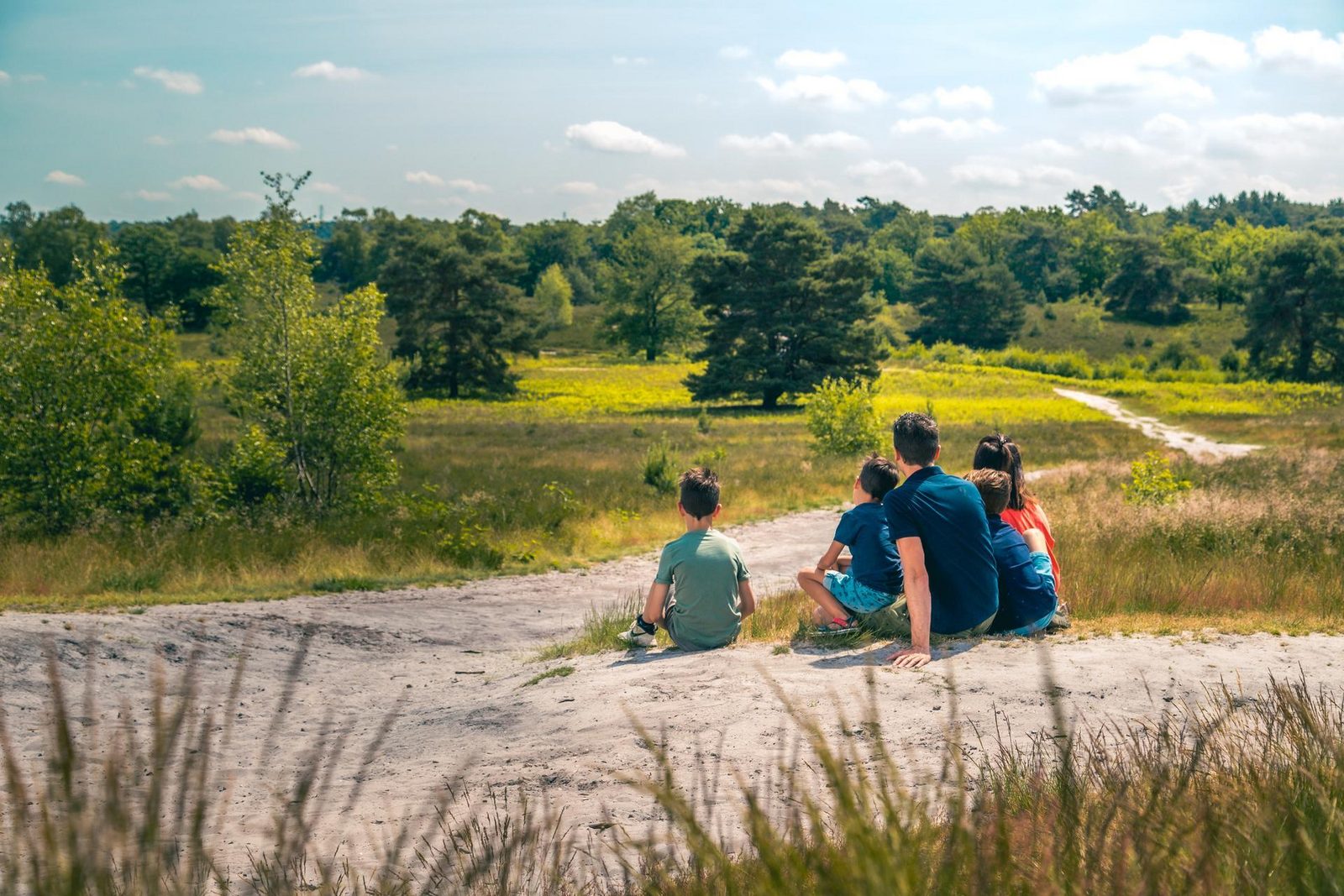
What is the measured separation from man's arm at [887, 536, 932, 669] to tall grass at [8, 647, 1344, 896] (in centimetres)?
136

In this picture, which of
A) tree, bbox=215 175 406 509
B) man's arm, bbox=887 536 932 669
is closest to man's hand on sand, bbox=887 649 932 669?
man's arm, bbox=887 536 932 669

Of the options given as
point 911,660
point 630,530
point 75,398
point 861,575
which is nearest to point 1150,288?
point 630,530

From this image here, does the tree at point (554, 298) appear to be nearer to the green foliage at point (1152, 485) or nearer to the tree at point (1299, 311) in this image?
the tree at point (1299, 311)

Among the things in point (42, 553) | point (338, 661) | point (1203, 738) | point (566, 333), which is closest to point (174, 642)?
point (338, 661)

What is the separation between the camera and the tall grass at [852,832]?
172 centimetres

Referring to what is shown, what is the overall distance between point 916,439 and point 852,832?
15.7 feet

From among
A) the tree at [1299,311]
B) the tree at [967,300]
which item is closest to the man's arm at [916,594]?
the tree at [1299,311]

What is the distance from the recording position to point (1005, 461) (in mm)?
7230

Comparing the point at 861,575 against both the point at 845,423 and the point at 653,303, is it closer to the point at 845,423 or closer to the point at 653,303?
the point at 845,423

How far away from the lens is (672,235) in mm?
91750

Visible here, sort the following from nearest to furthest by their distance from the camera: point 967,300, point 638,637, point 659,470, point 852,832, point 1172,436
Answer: point 852,832, point 638,637, point 659,470, point 1172,436, point 967,300

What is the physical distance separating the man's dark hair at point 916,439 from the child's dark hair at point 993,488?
721 mm

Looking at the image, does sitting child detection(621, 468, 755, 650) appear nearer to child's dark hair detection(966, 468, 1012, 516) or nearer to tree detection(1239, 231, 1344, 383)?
child's dark hair detection(966, 468, 1012, 516)

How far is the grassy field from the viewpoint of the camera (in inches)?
364
